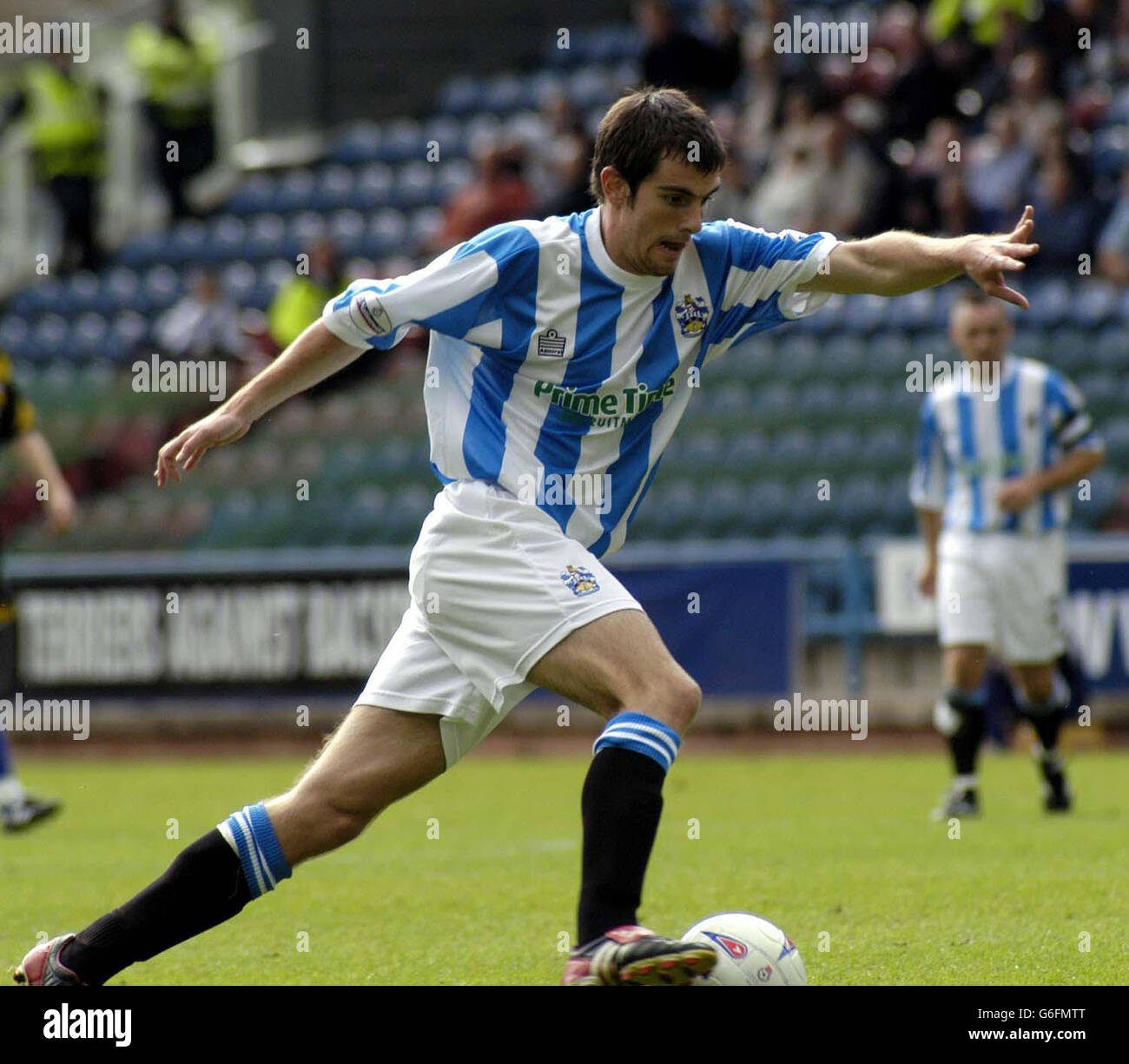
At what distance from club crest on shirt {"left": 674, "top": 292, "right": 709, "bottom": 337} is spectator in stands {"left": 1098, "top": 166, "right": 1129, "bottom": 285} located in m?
10.4

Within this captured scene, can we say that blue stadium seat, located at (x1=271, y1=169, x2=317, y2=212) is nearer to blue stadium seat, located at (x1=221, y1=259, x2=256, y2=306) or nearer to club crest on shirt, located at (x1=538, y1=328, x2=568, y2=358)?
blue stadium seat, located at (x1=221, y1=259, x2=256, y2=306)

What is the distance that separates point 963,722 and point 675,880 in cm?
250

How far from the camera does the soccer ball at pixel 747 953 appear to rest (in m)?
4.25

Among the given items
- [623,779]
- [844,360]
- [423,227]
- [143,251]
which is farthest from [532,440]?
[143,251]

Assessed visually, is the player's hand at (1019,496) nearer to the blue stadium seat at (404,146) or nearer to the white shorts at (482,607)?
the white shorts at (482,607)

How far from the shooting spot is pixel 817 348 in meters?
15.7

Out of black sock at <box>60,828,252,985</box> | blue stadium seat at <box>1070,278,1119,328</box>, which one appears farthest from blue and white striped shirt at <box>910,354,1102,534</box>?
blue stadium seat at <box>1070,278,1119,328</box>

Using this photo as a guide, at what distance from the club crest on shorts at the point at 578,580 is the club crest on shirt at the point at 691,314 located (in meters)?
0.68

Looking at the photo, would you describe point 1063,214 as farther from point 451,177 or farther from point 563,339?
point 563,339

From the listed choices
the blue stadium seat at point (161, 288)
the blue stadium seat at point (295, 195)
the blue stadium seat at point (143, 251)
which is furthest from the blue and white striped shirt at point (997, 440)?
the blue stadium seat at point (143, 251)

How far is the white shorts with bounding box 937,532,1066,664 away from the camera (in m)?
9.03

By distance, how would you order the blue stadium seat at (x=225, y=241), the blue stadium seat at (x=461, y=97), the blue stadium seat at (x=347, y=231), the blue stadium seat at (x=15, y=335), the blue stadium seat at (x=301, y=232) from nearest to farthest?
the blue stadium seat at (x=347, y=231) < the blue stadium seat at (x=301, y=232) < the blue stadium seat at (x=15, y=335) < the blue stadium seat at (x=225, y=241) < the blue stadium seat at (x=461, y=97)

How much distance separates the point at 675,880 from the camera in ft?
23.0

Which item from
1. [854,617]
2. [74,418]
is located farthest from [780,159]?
[74,418]
